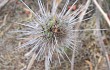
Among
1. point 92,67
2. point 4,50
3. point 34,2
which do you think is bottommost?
point 92,67

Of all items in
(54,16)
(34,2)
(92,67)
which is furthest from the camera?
(34,2)

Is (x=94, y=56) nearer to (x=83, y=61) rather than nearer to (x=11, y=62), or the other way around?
(x=83, y=61)

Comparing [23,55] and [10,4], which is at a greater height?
[10,4]

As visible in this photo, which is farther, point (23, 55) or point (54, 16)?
point (23, 55)

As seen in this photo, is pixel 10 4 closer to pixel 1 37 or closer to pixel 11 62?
pixel 1 37

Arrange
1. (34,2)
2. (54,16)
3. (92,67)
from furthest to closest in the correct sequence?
(34,2), (92,67), (54,16)

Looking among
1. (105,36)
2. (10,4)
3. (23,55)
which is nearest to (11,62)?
(23,55)

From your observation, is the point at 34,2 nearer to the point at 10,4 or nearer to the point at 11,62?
the point at 10,4

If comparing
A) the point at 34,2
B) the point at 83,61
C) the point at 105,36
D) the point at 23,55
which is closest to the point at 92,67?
the point at 83,61

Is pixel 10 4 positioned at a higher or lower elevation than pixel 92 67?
higher
